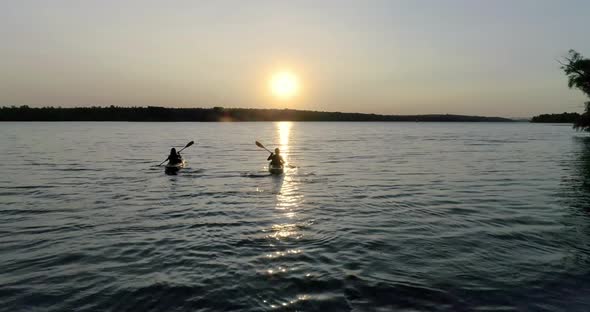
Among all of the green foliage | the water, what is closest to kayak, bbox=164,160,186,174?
the water

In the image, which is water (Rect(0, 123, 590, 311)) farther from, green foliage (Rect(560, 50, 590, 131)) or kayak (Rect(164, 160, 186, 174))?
green foliage (Rect(560, 50, 590, 131))

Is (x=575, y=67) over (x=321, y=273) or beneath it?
over

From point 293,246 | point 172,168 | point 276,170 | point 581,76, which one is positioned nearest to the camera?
point 293,246

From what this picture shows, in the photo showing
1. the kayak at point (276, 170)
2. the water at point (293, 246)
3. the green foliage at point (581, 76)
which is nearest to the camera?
the water at point (293, 246)

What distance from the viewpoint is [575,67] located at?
7456 centimetres

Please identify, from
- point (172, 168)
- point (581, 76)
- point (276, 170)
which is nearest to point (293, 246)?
point (276, 170)

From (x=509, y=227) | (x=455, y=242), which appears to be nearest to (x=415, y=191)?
(x=509, y=227)

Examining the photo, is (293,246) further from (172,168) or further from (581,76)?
(581,76)

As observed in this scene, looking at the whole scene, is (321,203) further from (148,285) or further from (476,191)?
(148,285)

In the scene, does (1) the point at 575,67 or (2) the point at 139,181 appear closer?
(2) the point at 139,181

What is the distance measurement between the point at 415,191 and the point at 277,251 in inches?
474

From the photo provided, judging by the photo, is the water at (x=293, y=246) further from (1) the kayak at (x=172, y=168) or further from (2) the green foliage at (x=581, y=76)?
(2) the green foliage at (x=581, y=76)

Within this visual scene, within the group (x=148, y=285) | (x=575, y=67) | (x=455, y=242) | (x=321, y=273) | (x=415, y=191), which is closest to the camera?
(x=148, y=285)

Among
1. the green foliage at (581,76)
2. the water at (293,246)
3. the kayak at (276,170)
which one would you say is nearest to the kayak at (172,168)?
the water at (293,246)
